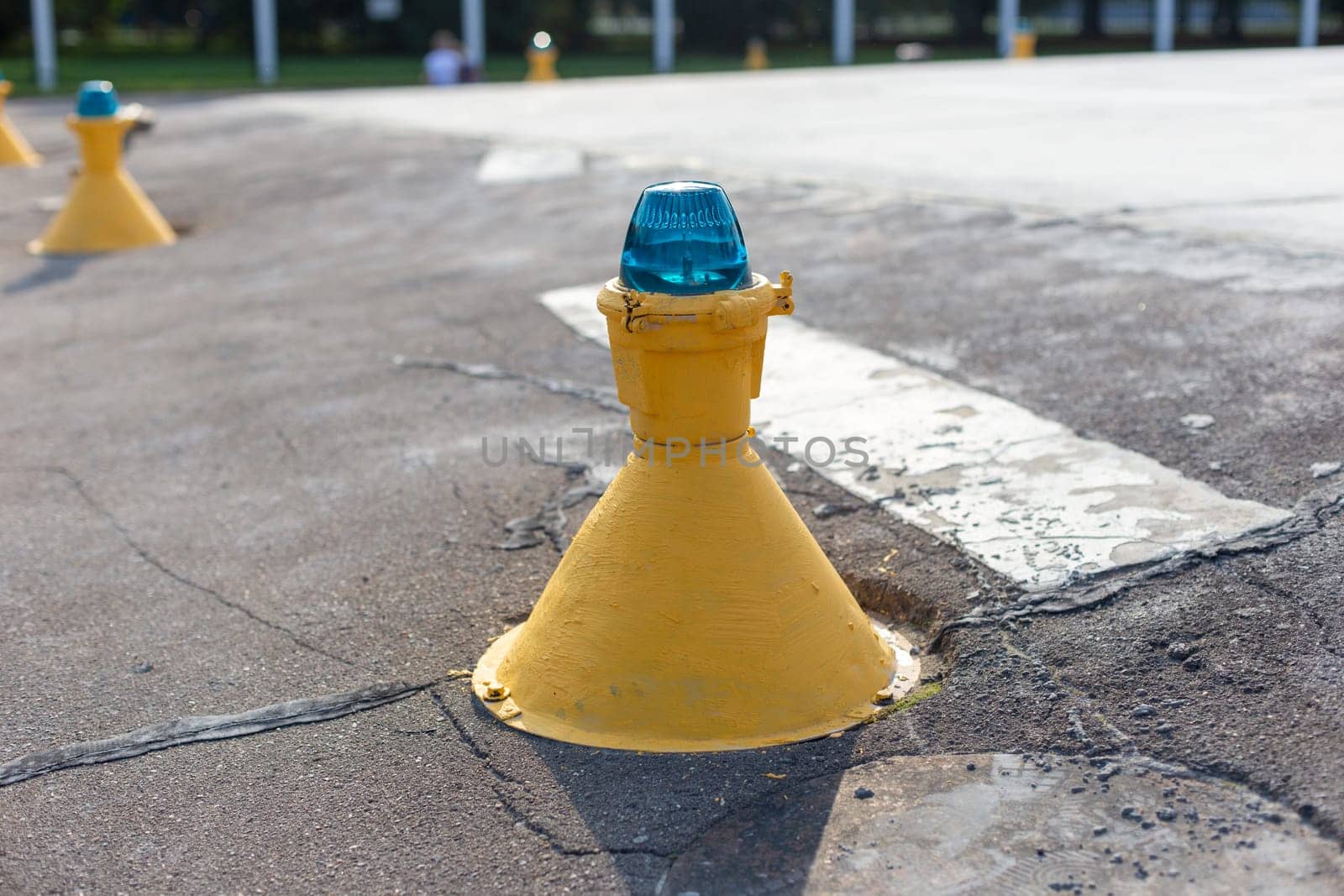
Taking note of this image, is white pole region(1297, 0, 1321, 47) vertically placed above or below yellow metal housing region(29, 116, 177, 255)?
above

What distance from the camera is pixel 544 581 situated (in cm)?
354

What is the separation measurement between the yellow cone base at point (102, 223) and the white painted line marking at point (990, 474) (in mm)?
5692

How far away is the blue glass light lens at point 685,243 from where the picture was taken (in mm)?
2484

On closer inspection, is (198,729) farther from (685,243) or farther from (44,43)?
(44,43)

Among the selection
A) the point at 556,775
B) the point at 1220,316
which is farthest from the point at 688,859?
the point at 1220,316

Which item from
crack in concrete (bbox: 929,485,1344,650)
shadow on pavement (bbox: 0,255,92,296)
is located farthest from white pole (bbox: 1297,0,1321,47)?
crack in concrete (bbox: 929,485,1344,650)

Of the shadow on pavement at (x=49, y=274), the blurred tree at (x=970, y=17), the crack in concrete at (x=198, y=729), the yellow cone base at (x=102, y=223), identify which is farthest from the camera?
the blurred tree at (x=970, y=17)

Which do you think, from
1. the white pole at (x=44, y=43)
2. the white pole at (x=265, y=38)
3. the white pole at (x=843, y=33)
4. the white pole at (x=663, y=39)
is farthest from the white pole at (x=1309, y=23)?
the white pole at (x=44, y=43)

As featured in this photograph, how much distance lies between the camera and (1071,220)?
5.88m

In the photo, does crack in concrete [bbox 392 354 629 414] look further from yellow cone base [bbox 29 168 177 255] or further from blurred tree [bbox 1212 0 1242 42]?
blurred tree [bbox 1212 0 1242 42]

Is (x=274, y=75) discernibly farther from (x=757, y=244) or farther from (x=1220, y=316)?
(x=1220, y=316)

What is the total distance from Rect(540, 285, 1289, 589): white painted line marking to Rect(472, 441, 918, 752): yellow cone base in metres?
0.61

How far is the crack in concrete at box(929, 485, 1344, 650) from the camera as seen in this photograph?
294cm

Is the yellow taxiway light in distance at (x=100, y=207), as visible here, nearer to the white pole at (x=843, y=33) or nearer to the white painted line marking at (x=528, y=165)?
the white painted line marking at (x=528, y=165)
